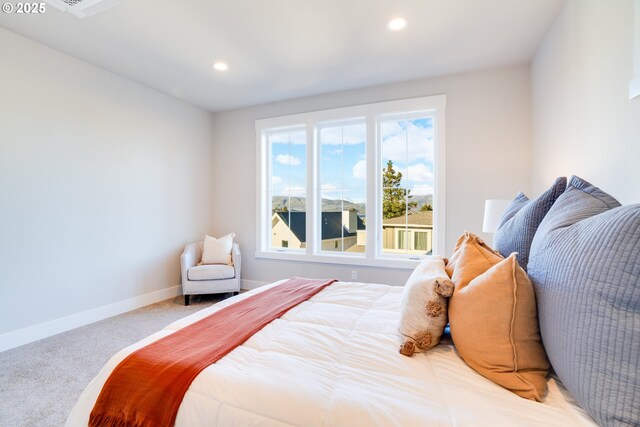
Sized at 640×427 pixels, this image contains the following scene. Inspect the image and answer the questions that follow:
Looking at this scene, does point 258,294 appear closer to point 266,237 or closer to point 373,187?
point 373,187

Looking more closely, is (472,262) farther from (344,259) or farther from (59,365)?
(59,365)

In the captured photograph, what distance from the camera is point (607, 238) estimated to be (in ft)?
2.37

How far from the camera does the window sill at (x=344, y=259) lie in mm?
3488

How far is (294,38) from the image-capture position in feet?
8.64

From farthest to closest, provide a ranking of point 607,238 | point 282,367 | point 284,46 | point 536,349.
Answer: point 284,46 → point 282,367 → point 536,349 → point 607,238

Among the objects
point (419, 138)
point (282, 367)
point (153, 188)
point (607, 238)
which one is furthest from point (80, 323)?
point (419, 138)

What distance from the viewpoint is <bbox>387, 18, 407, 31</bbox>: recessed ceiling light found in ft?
7.79

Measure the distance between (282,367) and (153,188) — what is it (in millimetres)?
3523

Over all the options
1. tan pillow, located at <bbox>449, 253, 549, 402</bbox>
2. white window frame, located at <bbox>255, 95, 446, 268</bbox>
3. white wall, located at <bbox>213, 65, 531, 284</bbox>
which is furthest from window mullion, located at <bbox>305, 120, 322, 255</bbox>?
tan pillow, located at <bbox>449, 253, 549, 402</bbox>

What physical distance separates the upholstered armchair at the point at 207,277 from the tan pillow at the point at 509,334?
3259mm

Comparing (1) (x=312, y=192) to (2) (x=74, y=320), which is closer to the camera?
(2) (x=74, y=320)

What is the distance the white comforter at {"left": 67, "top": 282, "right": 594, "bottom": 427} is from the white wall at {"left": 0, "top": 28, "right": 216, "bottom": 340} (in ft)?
7.83

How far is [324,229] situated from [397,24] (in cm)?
255

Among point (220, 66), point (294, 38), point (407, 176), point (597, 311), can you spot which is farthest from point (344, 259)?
point (597, 311)
